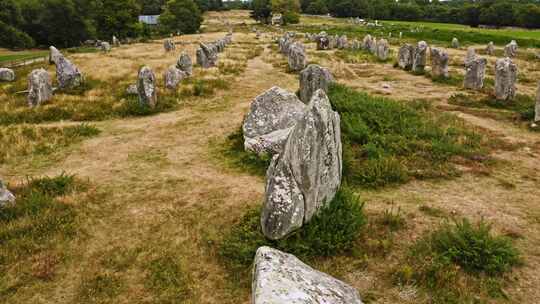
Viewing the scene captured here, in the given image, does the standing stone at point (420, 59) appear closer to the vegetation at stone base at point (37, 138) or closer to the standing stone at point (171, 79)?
the standing stone at point (171, 79)

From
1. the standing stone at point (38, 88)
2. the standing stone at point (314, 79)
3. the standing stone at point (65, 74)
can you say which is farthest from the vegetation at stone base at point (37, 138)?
the standing stone at point (314, 79)

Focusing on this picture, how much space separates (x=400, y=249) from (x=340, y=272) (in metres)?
1.31

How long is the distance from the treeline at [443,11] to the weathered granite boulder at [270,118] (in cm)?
7316

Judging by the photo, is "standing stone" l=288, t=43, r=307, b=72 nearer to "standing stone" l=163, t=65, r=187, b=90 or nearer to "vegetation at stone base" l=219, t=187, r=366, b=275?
"standing stone" l=163, t=65, r=187, b=90

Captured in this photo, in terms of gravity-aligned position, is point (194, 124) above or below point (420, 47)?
below

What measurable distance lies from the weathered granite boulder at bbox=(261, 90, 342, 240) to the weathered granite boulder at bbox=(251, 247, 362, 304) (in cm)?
207

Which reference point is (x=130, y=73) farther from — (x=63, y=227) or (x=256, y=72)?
(x=63, y=227)

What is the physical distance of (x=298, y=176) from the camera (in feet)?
23.5

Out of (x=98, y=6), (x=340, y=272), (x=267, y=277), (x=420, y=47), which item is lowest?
(x=340, y=272)

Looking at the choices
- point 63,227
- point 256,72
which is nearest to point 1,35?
point 256,72

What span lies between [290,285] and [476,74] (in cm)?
1974

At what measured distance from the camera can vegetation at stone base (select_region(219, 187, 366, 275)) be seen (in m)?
7.11

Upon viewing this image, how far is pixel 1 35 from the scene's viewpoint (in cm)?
5419

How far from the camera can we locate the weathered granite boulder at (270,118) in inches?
478
